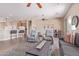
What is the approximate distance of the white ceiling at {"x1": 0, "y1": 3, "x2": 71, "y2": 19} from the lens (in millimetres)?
2455

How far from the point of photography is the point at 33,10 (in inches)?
102

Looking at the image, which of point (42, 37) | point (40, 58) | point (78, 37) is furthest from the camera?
point (78, 37)

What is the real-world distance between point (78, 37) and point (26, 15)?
152 cm

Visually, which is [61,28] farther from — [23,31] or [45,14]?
[23,31]

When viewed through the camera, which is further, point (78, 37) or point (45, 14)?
point (78, 37)

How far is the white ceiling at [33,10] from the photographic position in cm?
246

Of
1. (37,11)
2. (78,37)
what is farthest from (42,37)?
(78,37)

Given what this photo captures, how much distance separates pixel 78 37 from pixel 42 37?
3.59ft

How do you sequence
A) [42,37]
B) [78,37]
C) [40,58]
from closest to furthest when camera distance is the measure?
[40,58] → [42,37] → [78,37]

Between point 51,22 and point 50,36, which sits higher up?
point 51,22

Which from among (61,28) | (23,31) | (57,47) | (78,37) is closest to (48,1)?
(61,28)

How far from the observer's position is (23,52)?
2.50 metres

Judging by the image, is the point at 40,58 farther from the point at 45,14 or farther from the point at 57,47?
the point at 45,14

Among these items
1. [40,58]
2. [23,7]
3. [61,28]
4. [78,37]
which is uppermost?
[23,7]
